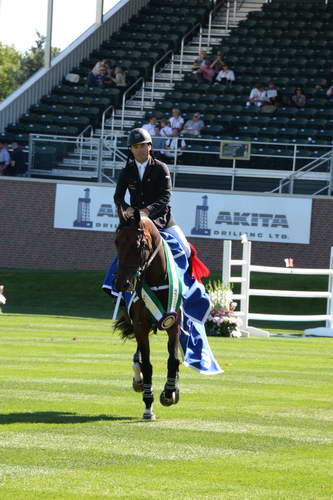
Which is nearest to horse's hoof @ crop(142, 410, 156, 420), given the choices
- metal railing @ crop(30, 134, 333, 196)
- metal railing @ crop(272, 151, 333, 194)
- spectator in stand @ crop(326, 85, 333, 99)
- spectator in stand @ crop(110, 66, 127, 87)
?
metal railing @ crop(272, 151, 333, 194)

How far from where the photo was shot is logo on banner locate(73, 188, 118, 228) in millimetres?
33375

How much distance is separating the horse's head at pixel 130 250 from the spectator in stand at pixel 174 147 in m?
23.0

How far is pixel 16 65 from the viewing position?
146m

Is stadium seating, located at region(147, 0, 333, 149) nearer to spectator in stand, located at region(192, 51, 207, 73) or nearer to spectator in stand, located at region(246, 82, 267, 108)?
spectator in stand, located at region(246, 82, 267, 108)

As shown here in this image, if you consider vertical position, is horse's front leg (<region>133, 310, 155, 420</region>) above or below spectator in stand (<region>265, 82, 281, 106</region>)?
below

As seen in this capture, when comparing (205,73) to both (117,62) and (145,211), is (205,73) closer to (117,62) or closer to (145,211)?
(117,62)

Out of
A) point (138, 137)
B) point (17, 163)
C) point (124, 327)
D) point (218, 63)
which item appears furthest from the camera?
point (218, 63)

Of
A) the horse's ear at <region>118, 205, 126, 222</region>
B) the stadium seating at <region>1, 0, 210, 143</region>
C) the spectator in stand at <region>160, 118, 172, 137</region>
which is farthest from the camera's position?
the stadium seating at <region>1, 0, 210, 143</region>

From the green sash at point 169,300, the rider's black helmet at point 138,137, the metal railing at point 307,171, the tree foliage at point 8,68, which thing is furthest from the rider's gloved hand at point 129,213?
the tree foliage at point 8,68

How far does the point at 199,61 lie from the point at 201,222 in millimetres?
9413

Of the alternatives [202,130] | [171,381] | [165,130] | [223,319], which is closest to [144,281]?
[171,381]

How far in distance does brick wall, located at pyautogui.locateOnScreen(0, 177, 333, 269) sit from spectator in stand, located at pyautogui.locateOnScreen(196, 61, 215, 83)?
26.5 ft

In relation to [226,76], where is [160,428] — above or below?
below

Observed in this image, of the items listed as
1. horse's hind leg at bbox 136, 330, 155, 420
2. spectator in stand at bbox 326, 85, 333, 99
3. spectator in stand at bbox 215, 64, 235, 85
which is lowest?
horse's hind leg at bbox 136, 330, 155, 420
